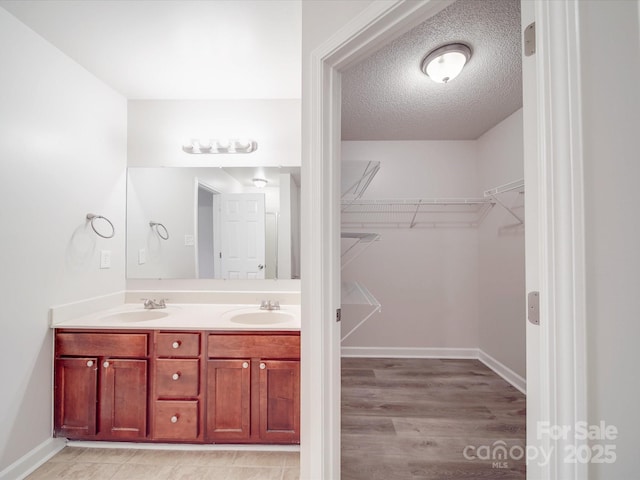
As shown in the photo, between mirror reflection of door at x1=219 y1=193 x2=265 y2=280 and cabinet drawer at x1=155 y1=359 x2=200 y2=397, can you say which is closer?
cabinet drawer at x1=155 y1=359 x2=200 y2=397

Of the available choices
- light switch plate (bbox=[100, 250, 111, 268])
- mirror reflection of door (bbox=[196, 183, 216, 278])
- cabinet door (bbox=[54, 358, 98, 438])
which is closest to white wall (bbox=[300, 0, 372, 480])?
mirror reflection of door (bbox=[196, 183, 216, 278])

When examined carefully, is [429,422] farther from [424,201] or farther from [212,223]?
[212,223]

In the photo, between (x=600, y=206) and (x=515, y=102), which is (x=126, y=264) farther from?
(x=515, y=102)

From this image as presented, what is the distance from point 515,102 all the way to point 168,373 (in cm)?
329

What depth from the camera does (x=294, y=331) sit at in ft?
5.43

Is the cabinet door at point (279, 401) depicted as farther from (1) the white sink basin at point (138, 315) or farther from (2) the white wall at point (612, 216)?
(2) the white wall at point (612, 216)

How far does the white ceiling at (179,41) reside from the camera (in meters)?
1.40

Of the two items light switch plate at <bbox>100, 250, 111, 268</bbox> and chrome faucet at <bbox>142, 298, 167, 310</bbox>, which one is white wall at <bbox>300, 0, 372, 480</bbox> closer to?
chrome faucet at <bbox>142, 298, 167, 310</bbox>

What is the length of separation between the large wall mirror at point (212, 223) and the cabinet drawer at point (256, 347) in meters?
0.62

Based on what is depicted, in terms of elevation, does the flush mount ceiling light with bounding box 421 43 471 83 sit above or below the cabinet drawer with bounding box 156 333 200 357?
above

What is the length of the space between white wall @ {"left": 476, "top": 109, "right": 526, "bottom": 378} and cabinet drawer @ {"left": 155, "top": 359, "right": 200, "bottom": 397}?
2615mm

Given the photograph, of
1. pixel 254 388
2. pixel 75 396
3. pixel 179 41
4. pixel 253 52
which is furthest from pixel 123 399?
pixel 253 52

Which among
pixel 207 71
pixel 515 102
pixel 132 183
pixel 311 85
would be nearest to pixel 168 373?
pixel 132 183

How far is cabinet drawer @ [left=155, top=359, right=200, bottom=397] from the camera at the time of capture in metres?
1.66
